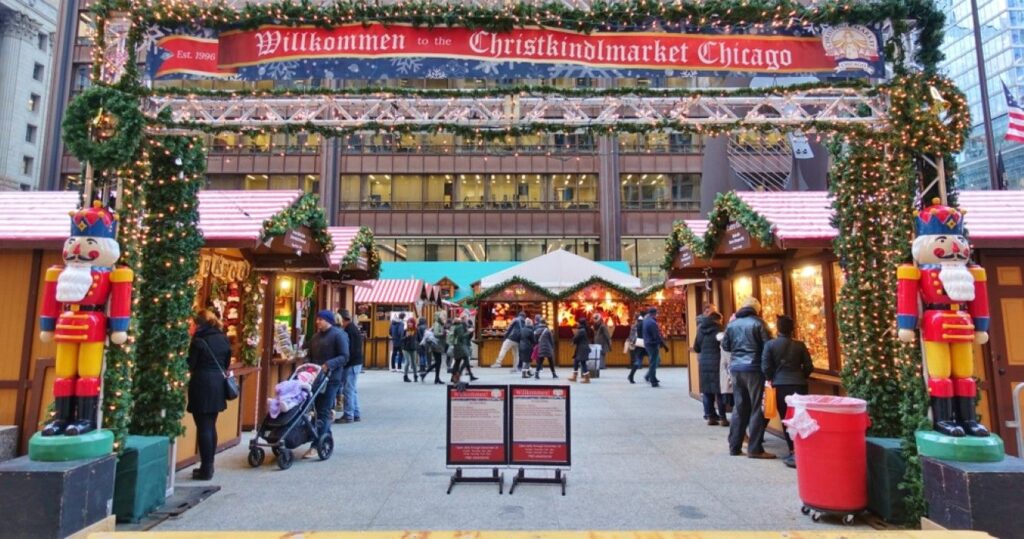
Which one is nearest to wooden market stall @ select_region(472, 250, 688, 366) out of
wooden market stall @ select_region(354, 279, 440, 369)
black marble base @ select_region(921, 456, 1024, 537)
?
wooden market stall @ select_region(354, 279, 440, 369)

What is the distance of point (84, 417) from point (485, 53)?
497 cm

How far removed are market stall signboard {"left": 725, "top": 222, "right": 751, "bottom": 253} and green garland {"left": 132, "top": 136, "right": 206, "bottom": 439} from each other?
693cm

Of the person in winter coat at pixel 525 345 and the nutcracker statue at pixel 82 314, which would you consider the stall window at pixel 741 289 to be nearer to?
the person in winter coat at pixel 525 345

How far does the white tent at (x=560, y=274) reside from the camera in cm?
1911

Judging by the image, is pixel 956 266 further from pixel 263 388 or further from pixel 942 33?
pixel 263 388

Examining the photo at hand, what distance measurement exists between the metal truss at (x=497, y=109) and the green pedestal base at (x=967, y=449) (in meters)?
3.09

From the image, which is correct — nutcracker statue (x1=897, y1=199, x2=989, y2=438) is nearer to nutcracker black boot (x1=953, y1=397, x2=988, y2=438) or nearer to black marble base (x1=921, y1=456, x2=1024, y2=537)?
nutcracker black boot (x1=953, y1=397, x2=988, y2=438)

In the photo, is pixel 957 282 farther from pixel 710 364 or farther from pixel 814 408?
pixel 710 364

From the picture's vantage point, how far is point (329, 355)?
768 centimetres

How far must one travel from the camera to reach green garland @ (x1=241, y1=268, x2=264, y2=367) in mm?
8398

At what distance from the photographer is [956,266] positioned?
443 cm

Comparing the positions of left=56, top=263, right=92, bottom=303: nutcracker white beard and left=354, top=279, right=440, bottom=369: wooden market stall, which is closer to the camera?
left=56, top=263, right=92, bottom=303: nutcracker white beard

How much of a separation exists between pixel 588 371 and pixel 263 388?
29.6 ft

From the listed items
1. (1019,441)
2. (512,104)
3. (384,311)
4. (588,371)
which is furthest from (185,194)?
(384,311)
